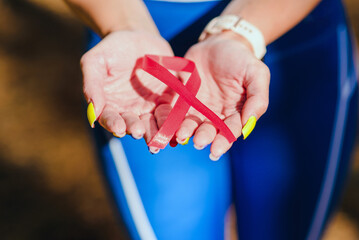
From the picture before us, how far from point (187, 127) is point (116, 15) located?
387 mm

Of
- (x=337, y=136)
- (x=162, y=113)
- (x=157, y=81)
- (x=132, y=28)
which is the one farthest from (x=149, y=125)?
(x=337, y=136)

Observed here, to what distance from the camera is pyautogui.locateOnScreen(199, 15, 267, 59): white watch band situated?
2.75 feet

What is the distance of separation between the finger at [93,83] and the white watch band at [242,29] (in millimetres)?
283

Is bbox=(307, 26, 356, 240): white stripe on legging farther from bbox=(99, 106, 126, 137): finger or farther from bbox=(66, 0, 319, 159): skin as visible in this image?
bbox=(99, 106, 126, 137): finger

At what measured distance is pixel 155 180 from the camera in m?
0.80

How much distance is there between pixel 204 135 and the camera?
2.10ft

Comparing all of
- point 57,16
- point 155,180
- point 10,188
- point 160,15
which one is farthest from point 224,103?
point 57,16

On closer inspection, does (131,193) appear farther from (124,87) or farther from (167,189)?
(124,87)

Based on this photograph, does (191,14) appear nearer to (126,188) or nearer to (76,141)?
(126,188)

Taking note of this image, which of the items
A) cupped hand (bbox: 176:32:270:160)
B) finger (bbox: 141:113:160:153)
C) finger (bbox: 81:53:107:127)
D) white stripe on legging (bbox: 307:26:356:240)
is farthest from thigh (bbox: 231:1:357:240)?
finger (bbox: 81:53:107:127)

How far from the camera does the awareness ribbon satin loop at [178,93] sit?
2.10ft

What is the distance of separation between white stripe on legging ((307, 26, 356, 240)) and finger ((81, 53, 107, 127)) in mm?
455

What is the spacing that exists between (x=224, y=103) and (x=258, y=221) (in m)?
0.25

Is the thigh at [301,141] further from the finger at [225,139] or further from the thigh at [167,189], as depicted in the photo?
the finger at [225,139]
